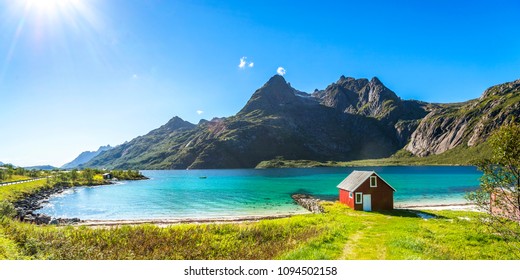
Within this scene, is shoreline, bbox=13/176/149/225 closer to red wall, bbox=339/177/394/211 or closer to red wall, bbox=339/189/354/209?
red wall, bbox=339/189/354/209

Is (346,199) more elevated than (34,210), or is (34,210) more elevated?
(346,199)

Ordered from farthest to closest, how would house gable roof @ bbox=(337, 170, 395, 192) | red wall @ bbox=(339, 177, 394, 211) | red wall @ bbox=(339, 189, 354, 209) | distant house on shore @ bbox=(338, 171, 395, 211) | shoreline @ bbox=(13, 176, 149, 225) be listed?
red wall @ bbox=(339, 189, 354, 209)
shoreline @ bbox=(13, 176, 149, 225)
house gable roof @ bbox=(337, 170, 395, 192)
red wall @ bbox=(339, 177, 394, 211)
distant house on shore @ bbox=(338, 171, 395, 211)

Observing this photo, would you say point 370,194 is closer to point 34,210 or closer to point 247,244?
point 247,244

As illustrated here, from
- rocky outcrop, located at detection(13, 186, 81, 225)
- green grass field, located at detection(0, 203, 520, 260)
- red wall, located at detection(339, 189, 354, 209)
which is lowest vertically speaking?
rocky outcrop, located at detection(13, 186, 81, 225)

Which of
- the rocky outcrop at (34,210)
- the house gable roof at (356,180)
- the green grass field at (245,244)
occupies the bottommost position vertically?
the rocky outcrop at (34,210)

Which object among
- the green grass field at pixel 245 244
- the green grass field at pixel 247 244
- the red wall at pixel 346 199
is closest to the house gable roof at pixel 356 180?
the red wall at pixel 346 199

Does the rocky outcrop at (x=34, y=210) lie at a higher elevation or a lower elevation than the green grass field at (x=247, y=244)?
lower

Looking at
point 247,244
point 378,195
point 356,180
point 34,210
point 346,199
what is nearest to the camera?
point 247,244

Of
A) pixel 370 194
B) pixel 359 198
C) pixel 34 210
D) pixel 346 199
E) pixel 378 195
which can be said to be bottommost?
pixel 34 210

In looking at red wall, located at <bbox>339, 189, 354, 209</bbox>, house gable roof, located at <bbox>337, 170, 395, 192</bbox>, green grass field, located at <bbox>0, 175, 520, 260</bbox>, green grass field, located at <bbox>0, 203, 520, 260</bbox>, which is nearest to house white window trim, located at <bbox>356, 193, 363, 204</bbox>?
red wall, located at <bbox>339, 189, 354, 209</bbox>

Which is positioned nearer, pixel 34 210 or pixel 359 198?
pixel 359 198

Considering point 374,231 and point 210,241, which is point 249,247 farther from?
point 374,231

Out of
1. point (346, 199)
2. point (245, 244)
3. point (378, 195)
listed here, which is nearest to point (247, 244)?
point (245, 244)

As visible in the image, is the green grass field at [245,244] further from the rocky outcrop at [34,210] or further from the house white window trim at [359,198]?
the rocky outcrop at [34,210]
